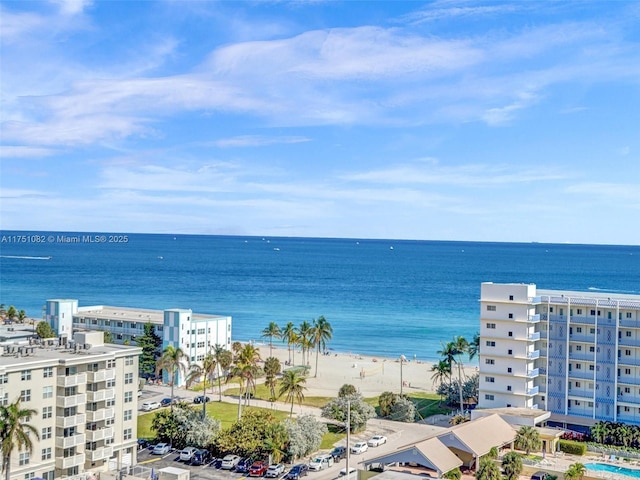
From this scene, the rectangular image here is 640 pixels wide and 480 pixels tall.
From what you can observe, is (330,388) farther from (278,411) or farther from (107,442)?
(107,442)

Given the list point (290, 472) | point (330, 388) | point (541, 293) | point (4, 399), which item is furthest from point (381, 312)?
point (4, 399)

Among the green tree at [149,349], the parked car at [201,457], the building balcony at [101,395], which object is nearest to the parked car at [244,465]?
the parked car at [201,457]

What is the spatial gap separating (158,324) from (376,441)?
4069cm

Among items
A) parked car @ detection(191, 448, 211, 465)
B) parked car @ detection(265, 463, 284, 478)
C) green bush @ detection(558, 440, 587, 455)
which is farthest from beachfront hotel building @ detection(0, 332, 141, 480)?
green bush @ detection(558, 440, 587, 455)

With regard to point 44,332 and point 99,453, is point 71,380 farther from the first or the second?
point 44,332

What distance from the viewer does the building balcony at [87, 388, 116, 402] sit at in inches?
2031

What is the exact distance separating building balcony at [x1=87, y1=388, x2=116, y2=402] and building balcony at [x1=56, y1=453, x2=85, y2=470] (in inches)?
163

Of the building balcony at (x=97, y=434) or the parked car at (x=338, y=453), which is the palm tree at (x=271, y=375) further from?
the building balcony at (x=97, y=434)

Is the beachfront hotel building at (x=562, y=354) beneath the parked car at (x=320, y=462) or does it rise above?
above

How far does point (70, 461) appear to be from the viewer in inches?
1951

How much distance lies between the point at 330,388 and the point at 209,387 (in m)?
15.9

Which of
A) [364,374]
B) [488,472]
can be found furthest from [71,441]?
[364,374]

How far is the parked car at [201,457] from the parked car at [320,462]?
8.84 meters

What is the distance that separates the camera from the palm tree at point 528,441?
59.6 meters
